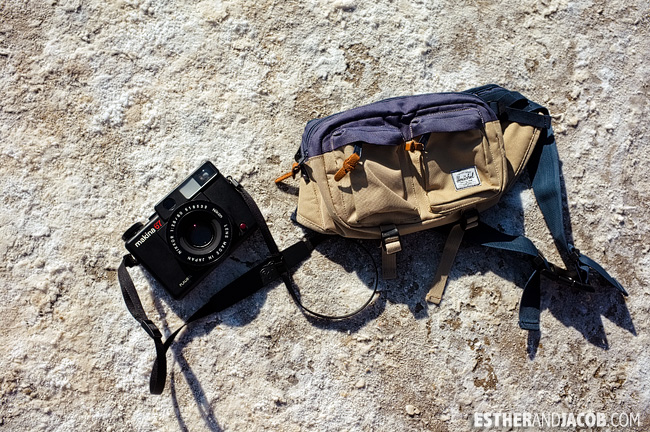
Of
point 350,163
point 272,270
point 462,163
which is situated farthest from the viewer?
point 272,270

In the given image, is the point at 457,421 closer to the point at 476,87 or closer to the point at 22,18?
the point at 476,87

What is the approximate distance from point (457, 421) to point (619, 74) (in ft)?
5.98

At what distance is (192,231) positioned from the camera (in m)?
1.90

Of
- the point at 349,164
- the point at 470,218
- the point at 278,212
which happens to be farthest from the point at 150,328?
the point at 470,218

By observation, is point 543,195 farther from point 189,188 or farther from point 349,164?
point 189,188

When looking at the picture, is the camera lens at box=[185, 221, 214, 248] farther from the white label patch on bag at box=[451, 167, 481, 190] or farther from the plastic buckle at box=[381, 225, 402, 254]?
the white label patch on bag at box=[451, 167, 481, 190]

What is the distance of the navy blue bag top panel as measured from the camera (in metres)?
1.85

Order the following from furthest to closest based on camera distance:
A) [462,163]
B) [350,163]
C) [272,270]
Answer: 1. [272,270]
2. [462,163]
3. [350,163]

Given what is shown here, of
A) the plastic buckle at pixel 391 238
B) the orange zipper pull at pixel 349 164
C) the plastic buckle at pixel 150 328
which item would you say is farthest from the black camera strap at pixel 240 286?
the orange zipper pull at pixel 349 164

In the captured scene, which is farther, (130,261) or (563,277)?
(563,277)

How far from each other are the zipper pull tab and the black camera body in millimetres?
419

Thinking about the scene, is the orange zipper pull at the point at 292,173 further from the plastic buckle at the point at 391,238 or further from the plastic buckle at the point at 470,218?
the plastic buckle at the point at 470,218

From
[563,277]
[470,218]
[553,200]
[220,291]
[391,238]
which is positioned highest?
[220,291]

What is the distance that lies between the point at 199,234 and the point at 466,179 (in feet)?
3.71
